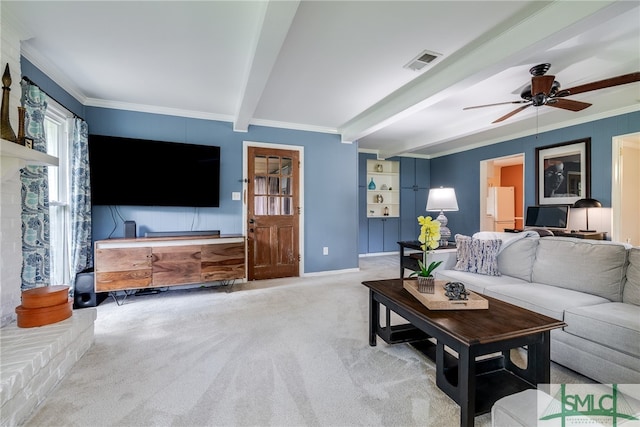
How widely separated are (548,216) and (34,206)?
6293 millimetres

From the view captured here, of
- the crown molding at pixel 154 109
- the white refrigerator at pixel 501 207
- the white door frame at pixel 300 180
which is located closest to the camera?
the crown molding at pixel 154 109

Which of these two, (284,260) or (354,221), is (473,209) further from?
(284,260)

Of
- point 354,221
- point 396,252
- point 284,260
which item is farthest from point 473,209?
point 284,260

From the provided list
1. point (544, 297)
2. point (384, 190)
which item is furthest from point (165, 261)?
point (384, 190)

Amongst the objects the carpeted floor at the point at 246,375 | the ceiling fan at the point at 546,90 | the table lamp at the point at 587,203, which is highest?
the ceiling fan at the point at 546,90

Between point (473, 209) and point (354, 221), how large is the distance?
2.86 meters

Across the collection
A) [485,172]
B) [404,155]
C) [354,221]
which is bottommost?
[354,221]

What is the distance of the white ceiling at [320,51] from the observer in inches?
75.9

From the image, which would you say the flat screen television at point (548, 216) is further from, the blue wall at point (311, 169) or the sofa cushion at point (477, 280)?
the sofa cushion at point (477, 280)

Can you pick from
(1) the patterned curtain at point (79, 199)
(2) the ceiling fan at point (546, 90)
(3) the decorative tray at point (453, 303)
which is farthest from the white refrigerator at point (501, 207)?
(1) the patterned curtain at point (79, 199)

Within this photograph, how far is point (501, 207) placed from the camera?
5.90m

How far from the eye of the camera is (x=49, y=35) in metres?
2.23

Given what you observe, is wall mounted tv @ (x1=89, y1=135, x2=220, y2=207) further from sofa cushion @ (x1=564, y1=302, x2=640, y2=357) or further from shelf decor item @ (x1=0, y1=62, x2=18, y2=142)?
sofa cushion @ (x1=564, y1=302, x2=640, y2=357)

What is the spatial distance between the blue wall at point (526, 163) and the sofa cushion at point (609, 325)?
3064mm
